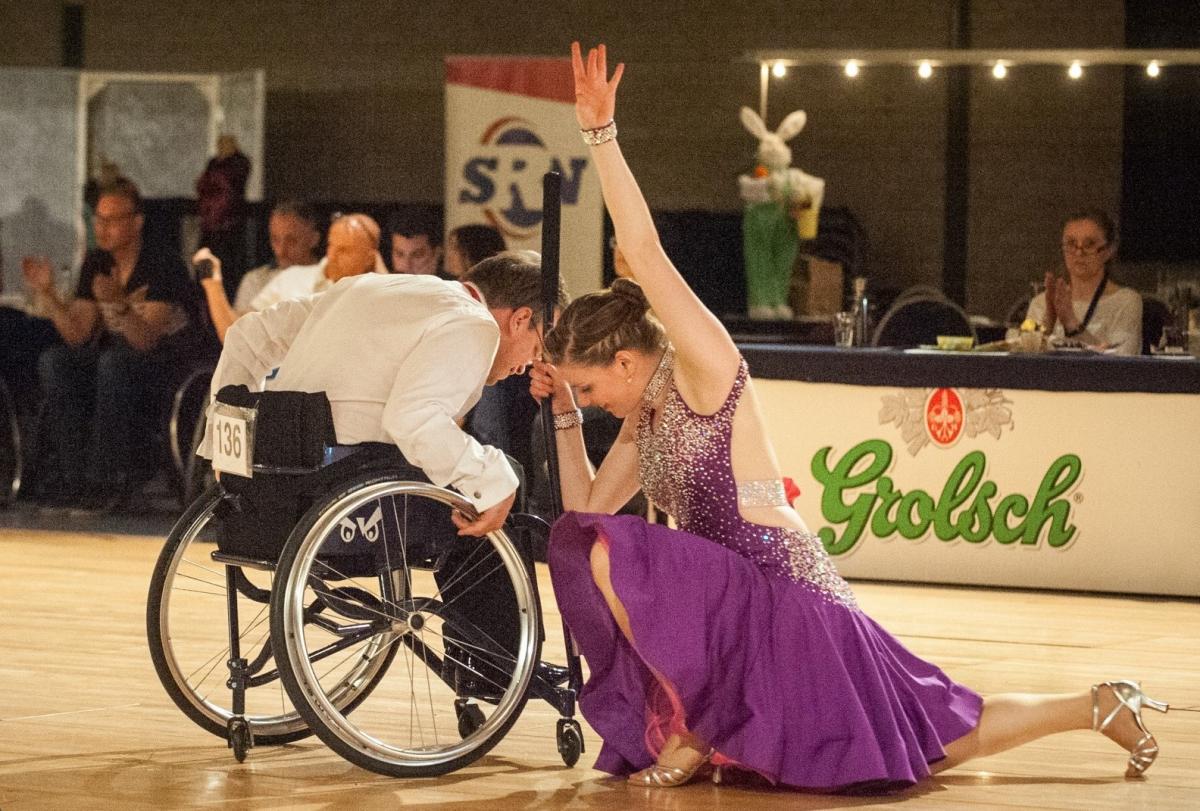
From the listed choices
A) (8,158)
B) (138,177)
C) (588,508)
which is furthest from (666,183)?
(588,508)

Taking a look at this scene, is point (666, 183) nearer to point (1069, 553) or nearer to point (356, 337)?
point (1069, 553)

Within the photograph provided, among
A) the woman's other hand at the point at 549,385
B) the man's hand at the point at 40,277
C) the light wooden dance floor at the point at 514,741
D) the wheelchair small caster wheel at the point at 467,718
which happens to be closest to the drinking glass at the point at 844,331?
the light wooden dance floor at the point at 514,741

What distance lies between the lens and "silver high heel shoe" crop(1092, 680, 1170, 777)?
3.21 m

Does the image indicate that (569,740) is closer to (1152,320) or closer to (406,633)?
(406,633)

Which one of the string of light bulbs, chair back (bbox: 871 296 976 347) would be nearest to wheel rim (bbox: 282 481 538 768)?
chair back (bbox: 871 296 976 347)

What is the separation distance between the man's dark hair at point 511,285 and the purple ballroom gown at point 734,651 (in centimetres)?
32

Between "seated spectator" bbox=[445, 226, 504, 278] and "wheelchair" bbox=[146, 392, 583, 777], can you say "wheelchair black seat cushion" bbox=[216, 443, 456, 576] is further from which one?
"seated spectator" bbox=[445, 226, 504, 278]

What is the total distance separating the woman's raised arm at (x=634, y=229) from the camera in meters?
2.95

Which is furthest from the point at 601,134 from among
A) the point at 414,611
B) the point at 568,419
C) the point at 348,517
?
the point at 414,611

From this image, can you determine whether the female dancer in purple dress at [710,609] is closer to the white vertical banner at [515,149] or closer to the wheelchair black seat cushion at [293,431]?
the wheelchair black seat cushion at [293,431]

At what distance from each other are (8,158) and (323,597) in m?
7.83

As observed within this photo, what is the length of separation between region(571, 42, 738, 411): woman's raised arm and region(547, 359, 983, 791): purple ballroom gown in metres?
0.16

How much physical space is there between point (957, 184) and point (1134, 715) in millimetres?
6785

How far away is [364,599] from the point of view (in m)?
3.15
